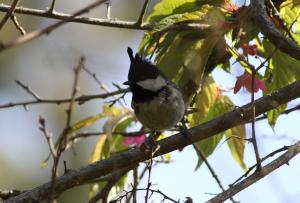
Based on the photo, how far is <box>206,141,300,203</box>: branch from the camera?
2.35 metres

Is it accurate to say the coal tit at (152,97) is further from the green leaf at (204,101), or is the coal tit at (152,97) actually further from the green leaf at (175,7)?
the green leaf at (175,7)

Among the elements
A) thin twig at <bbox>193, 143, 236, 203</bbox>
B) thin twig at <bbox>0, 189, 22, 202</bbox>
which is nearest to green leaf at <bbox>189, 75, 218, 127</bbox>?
thin twig at <bbox>193, 143, 236, 203</bbox>

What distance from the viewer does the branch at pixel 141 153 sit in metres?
2.82

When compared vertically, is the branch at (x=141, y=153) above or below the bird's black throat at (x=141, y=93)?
below

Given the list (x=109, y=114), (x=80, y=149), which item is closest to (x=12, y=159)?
(x=80, y=149)

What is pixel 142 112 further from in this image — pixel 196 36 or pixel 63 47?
pixel 63 47

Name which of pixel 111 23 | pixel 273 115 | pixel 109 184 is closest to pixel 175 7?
pixel 111 23

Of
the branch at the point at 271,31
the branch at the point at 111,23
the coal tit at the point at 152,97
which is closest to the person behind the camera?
the branch at the point at 271,31

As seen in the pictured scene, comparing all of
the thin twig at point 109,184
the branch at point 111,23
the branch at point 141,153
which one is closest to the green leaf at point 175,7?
the branch at point 111,23

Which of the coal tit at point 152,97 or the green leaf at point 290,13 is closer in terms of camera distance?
the green leaf at point 290,13

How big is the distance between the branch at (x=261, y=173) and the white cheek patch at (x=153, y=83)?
4.19 ft

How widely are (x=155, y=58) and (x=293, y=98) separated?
0.76 metres

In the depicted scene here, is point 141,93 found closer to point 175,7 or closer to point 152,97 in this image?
point 152,97

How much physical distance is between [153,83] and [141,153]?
98 cm
